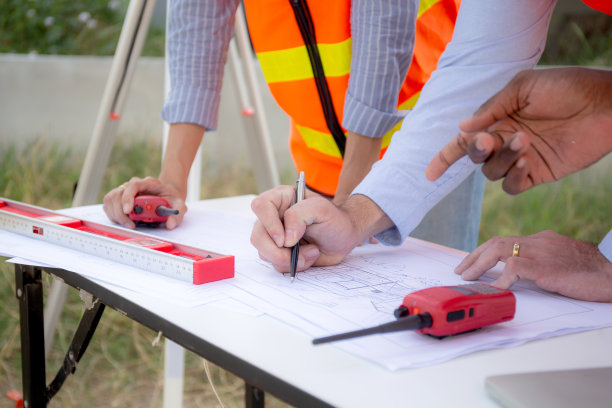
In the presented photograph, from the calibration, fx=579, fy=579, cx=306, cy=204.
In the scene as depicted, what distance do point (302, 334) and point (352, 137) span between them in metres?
0.61

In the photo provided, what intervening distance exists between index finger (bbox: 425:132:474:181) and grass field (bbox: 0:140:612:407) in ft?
5.11

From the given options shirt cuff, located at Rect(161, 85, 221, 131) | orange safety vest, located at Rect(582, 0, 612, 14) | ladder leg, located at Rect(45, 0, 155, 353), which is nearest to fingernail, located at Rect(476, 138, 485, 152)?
orange safety vest, located at Rect(582, 0, 612, 14)

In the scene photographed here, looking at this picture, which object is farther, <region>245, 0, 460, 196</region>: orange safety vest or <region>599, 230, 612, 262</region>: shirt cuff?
<region>245, 0, 460, 196</region>: orange safety vest

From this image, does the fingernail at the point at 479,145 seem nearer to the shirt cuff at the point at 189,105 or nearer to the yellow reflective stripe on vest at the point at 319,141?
the yellow reflective stripe on vest at the point at 319,141

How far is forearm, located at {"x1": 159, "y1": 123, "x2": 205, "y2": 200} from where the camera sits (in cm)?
129

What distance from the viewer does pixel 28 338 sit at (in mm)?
958

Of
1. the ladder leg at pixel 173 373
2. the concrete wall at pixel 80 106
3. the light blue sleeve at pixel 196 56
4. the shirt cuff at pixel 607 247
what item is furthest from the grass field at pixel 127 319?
the shirt cuff at pixel 607 247

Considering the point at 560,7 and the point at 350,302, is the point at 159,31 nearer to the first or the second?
the point at 560,7

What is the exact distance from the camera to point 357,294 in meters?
0.73

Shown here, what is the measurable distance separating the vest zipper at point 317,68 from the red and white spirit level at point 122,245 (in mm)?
520

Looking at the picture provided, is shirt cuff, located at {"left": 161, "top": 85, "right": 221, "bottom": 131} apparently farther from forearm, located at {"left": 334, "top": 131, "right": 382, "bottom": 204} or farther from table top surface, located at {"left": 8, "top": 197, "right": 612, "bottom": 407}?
table top surface, located at {"left": 8, "top": 197, "right": 612, "bottom": 407}

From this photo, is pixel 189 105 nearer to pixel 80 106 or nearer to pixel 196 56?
pixel 196 56

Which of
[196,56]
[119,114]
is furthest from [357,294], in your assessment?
[119,114]

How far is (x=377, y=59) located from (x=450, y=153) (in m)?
0.47
